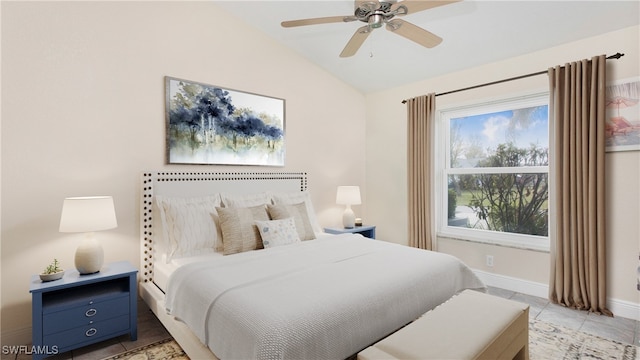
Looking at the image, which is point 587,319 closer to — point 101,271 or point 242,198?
point 242,198

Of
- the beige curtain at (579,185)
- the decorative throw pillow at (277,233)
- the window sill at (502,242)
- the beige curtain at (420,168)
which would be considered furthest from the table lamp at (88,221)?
the beige curtain at (579,185)

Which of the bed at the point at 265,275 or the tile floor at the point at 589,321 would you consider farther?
the tile floor at the point at 589,321

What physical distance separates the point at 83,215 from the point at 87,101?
0.97 m

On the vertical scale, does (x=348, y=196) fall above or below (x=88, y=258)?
above

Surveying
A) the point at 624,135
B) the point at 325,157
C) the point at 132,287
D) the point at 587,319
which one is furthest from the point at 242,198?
the point at 624,135

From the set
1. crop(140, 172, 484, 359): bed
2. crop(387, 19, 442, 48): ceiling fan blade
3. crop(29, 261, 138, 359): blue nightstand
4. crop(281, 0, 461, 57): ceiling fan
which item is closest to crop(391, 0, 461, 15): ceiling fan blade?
crop(281, 0, 461, 57): ceiling fan

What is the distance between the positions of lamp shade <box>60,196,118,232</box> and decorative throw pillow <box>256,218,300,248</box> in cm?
112

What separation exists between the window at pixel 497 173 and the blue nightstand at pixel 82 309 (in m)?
3.35

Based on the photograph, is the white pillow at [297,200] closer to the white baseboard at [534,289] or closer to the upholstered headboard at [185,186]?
the upholstered headboard at [185,186]

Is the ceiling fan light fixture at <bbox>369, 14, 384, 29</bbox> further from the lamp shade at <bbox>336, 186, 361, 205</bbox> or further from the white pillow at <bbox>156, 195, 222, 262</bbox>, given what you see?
the lamp shade at <bbox>336, 186, 361, 205</bbox>

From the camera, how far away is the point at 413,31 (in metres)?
2.23

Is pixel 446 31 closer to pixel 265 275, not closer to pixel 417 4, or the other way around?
pixel 417 4

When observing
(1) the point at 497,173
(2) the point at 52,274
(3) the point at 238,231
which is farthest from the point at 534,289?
(2) the point at 52,274

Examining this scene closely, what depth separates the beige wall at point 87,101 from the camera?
2.31 meters
